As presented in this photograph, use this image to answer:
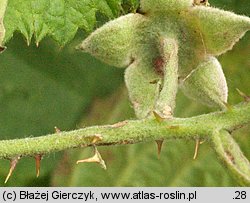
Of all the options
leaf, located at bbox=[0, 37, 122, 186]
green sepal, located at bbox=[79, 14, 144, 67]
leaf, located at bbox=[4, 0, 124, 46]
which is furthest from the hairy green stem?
Result: leaf, located at bbox=[0, 37, 122, 186]

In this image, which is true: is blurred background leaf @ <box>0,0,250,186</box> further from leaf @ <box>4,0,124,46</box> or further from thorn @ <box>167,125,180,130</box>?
thorn @ <box>167,125,180,130</box>

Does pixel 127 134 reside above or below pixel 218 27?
below

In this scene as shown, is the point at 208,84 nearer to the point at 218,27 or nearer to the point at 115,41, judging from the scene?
the point at 218,27

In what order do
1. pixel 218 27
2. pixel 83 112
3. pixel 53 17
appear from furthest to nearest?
pixel 83 112 < pixel 53 17 < pixel 218 27

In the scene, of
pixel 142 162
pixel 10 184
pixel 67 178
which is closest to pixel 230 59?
pixel 142 162

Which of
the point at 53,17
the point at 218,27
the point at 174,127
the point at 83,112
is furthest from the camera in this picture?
the point at 83,112

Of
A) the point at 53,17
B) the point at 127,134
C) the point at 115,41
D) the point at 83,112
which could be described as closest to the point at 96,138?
the point at 127,134
